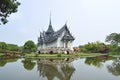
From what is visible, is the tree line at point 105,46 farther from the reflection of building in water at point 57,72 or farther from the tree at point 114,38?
the reflection of building in water at point 57,72

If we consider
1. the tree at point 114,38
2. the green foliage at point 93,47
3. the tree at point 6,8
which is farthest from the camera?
the tree at point 114,38

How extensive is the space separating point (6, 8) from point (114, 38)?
4456 inches

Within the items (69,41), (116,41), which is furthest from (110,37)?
(69,41)

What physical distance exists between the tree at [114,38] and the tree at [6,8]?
110 m

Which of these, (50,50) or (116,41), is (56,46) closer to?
(50,50)

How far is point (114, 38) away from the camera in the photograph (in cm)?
12425

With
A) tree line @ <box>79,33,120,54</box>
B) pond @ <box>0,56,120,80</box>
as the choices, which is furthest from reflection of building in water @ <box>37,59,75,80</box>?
tree line @ <box>79,33,120,54</box>

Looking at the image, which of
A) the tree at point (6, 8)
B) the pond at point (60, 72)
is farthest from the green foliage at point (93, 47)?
the tree at point (6, 8)

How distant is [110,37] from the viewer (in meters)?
127

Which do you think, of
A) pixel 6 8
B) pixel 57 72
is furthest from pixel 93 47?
pixel 6 8

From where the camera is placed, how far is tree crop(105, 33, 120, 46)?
122325 mm

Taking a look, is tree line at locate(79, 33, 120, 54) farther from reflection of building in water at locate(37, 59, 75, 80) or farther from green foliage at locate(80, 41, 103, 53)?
reflection of building in water at locate(37, 59, 75, 80)

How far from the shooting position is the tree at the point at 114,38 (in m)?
122

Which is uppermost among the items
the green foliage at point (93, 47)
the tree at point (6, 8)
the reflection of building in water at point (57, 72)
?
the green foliage at point (93, 47)
